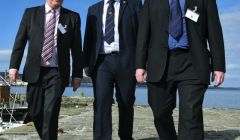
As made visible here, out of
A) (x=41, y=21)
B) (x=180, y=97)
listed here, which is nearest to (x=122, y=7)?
(x=41, y=21)

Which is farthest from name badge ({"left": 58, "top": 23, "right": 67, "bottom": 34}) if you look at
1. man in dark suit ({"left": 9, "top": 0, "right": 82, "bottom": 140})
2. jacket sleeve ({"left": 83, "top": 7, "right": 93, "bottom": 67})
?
jacket sleeve ({"left": 83, "top": 7, "right": 93, "bottom": 67})

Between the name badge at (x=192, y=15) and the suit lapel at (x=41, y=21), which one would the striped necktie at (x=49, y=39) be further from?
the name badge at (x=192, y=15)

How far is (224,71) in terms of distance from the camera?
5.07m

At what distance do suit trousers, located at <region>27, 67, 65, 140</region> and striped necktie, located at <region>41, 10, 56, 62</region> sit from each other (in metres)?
0.15

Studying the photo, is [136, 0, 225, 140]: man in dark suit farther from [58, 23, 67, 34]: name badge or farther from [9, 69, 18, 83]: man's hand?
[9, 69, 18, 83]: man's hand

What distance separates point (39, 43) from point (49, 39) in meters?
0.13

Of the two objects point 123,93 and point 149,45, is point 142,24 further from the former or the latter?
point 123,93

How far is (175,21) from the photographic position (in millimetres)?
5203

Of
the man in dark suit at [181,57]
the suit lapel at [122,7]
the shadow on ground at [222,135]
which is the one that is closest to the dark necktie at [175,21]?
the man in dark suit at [181,57]

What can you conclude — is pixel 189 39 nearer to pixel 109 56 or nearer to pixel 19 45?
pixel 109 56

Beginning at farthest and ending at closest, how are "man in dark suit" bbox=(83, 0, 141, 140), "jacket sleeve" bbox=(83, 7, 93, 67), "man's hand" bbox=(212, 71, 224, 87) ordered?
"jacket sleeve" bbox=(83, 7, 93, 67)
"man in dark suit" bbox=(83, 0, 141, 140)
"man's hand" bbox=(212, 71, 224, 87)

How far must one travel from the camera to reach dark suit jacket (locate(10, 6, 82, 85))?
6082mm

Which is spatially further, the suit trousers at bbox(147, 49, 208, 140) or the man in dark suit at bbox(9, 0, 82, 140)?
the man in dark suit at bbox(9, 0, 82, 140)

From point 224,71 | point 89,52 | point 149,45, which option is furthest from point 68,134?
point 224,71
